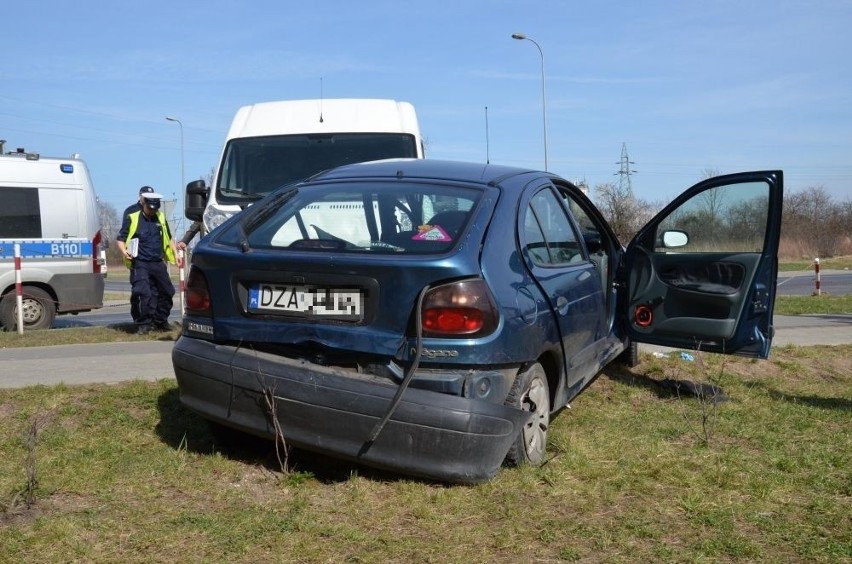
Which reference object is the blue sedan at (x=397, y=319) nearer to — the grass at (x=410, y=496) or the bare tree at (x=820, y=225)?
the grass at (x=410, y=496)

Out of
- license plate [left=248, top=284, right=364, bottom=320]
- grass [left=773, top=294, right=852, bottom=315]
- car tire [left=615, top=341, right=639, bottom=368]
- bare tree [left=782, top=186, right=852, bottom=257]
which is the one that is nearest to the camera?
license plate [left=248, top=284, right=364, bottom=320]

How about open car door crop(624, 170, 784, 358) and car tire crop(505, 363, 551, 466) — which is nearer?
car tire crop(505, 363, 551, 466)

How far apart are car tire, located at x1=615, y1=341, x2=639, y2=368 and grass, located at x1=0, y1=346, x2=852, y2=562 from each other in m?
1.58

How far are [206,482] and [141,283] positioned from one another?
6.17 m

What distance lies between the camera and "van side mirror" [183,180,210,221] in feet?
29.2

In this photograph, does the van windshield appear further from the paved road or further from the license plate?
the license plate

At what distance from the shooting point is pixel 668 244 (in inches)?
252

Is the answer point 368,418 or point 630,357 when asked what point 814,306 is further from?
point 368,418

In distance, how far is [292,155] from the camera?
9.16 m

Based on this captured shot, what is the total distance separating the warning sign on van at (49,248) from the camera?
1281 cm

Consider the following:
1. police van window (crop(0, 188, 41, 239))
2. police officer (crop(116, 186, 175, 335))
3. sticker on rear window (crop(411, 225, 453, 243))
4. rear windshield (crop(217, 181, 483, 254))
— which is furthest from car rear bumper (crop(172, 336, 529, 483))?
police van window (crop(0, 188, 41, 239))

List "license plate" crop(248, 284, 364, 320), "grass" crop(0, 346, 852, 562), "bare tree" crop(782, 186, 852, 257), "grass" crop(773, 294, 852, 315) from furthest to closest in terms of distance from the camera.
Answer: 1. "bare tree" crop(782, 186, 852, 257)
2. "grass" crop(773, 294, 852, 315)
3. "license plate" crop(248, 284, 364, 320)
4. "grass" crop(0, 346, 852, 562)

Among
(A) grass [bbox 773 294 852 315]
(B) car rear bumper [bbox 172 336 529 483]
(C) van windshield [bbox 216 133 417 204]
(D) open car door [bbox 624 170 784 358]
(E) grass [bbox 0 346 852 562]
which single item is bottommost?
(A) grass [bbox 773 294 852 315]

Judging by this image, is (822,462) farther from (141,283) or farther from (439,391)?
(141,283)
